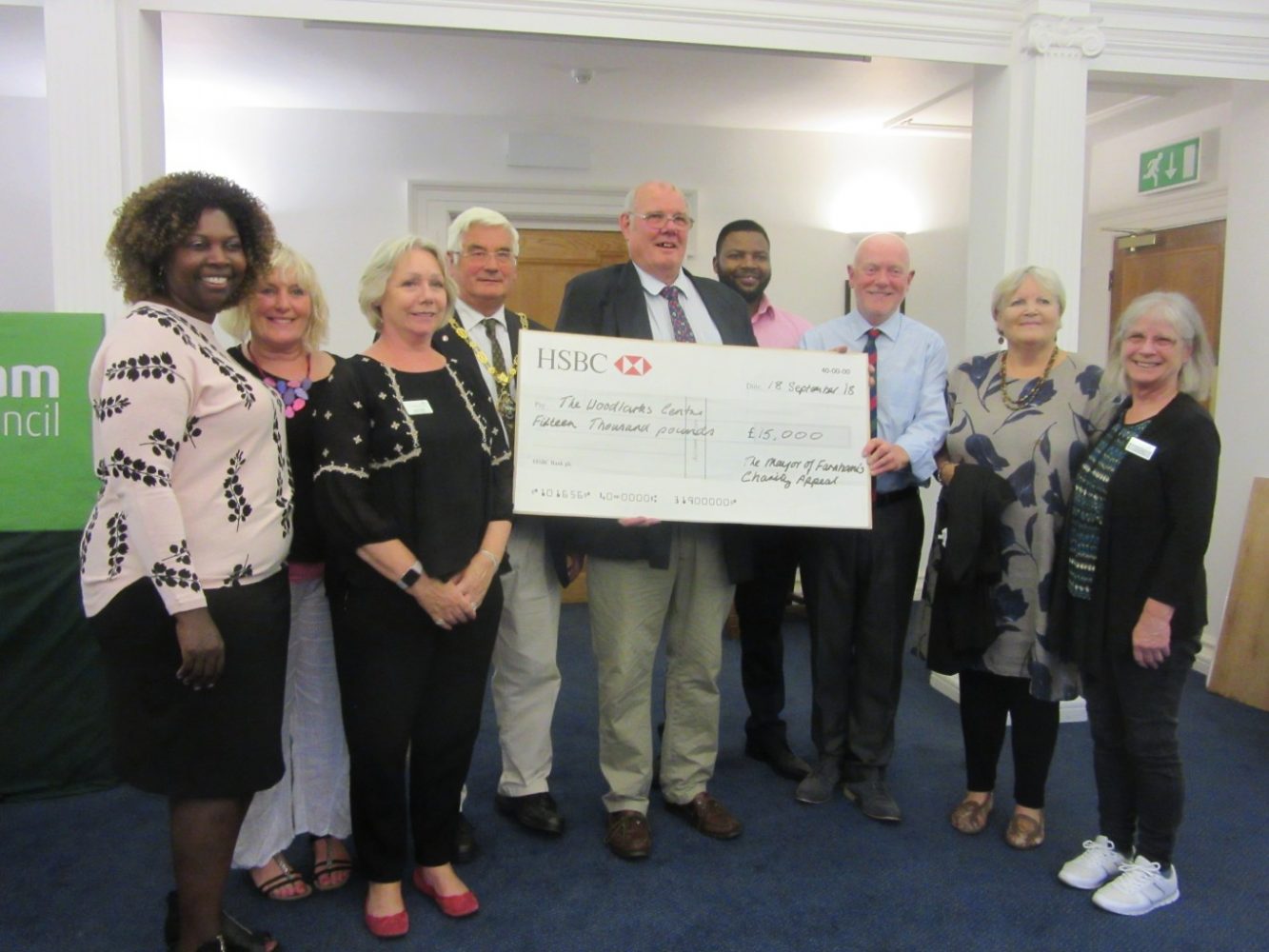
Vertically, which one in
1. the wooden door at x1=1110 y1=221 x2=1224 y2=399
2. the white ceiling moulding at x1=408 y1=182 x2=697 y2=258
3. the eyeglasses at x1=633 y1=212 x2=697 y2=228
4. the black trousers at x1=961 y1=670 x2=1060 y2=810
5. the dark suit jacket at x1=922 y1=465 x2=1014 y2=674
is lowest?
the black trousers at x1=961 y1=670 x2=1060 y2=810

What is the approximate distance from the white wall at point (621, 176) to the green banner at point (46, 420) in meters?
2.20

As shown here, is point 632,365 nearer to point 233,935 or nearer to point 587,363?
point 587,363

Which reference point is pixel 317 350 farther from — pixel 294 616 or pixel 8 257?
pixel 8 257

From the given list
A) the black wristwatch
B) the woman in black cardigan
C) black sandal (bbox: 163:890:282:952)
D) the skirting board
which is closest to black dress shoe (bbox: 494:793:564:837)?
black sandal (bbox: 163:890:282:952)

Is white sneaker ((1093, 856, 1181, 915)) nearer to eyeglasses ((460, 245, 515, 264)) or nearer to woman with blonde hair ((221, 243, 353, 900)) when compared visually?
woman with blonde hair ((221, 243, 353, 900))

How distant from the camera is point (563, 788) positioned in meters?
2.86

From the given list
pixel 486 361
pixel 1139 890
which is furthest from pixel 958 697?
pixel 486 361

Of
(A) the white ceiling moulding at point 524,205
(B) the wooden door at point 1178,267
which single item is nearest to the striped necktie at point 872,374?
(A) the white ceiling moulding at point 524,205

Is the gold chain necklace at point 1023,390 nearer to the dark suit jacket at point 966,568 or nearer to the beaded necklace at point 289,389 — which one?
the dark suit jacket at point 966,568

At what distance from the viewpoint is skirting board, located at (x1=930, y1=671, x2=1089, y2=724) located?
136 inches

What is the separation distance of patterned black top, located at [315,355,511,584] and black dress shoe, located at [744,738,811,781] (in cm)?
144

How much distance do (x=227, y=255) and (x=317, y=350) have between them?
1.68 ft

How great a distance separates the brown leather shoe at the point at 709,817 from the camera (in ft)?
8.25

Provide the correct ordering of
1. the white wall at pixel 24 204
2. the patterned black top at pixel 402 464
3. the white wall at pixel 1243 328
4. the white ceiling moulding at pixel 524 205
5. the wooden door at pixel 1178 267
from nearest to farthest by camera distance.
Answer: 1. the patterned black top at pixel 402 464
2. the white wall at pixel 1243 328
3. the white wall at pixel 24 204
4. the wooden door at pixel 1178 267
5. the white ceiling moulding at pixel 524 205
